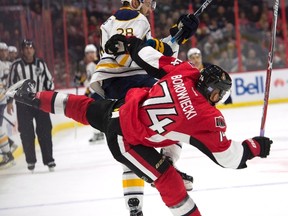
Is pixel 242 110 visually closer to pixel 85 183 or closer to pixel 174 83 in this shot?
pixel 85 183

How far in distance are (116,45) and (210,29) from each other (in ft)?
23.9

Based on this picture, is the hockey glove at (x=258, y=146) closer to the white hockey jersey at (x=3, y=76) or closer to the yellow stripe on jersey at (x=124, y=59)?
the yellow stripe on jersey at (x=124, y=59)

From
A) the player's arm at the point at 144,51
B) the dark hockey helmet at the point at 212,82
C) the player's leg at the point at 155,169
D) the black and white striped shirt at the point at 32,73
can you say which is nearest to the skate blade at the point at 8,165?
the black and white striped shirt at the point at 32,73

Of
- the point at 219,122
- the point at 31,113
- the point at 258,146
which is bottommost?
the point at 31,113

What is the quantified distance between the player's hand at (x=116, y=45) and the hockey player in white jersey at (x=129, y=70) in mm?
81

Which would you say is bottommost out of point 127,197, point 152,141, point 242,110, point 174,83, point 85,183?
point 242,110

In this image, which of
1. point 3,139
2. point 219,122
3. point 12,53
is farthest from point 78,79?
point 219,122

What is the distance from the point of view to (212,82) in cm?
266

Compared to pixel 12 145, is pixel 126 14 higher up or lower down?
higher up

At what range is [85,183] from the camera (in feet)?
15.5

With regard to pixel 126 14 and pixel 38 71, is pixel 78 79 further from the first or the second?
pixel 126 14

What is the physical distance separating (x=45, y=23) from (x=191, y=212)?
700cm

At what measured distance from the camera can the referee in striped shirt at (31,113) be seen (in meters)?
5.59

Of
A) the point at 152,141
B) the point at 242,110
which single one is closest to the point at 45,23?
the point at 242,110
